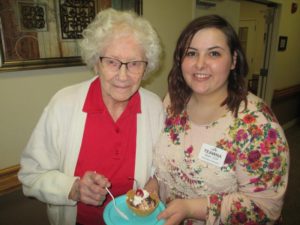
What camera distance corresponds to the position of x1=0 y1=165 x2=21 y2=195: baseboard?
165 centimetres

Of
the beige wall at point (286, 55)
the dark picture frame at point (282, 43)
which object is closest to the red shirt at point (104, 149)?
the beige wall at point (286, 55)

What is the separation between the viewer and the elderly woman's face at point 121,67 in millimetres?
1235

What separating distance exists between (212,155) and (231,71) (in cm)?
48

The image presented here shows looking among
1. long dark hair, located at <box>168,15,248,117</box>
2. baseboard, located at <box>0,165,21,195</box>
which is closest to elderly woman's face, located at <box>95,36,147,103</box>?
long dark hair, located at <box>168,15,248,117</box>

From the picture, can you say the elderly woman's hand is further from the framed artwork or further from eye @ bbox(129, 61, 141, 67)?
the framed artwork

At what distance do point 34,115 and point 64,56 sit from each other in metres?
0.47

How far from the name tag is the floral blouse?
0.01 m

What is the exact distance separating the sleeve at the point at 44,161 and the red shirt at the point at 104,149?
0.12m

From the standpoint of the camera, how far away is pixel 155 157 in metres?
1.41

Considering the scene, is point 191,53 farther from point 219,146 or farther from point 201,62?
point 219,146

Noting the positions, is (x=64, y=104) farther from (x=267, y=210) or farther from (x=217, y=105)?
(x=267, y=210)

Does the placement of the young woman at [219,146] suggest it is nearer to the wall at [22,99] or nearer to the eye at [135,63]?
the eye at [135,63]

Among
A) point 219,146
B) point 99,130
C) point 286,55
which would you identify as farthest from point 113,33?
point 286,55

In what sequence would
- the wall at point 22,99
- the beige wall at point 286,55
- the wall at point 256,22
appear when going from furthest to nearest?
the wall at point 256,22, the beige wall at point 286,55, the wall at point 22,99
